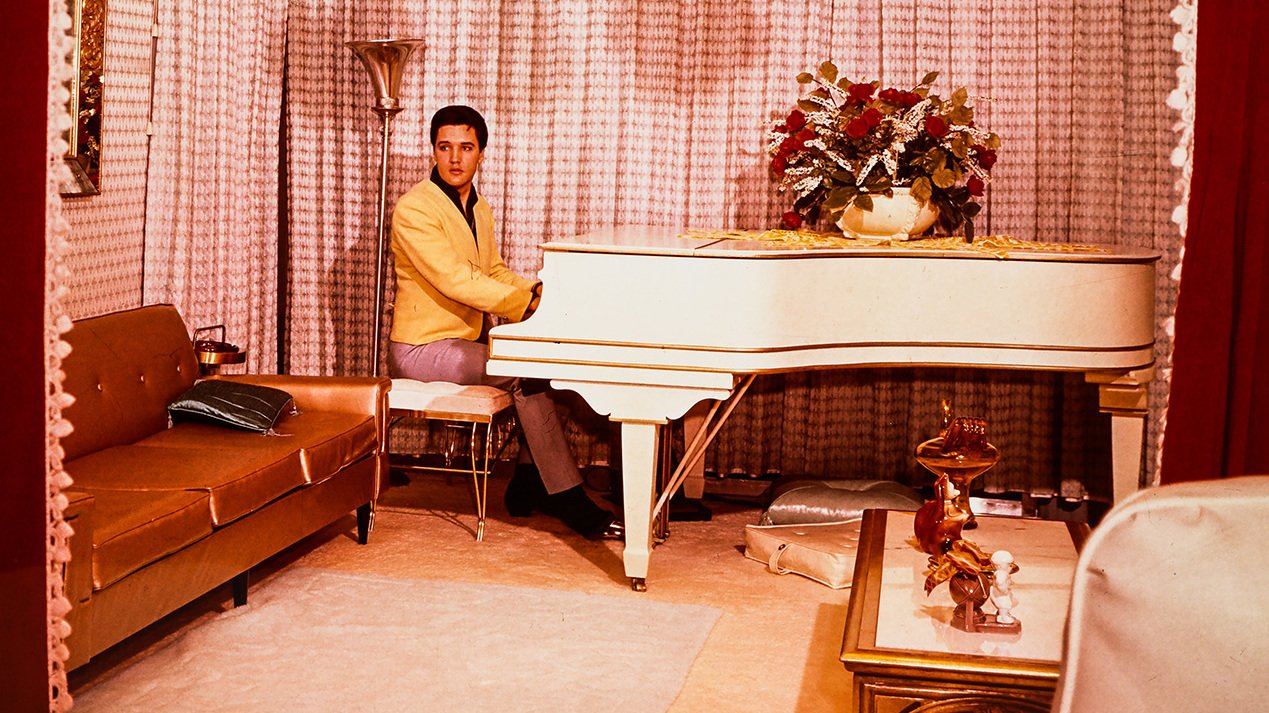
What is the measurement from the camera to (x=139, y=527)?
2623 mm

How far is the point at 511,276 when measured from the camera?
178 inches

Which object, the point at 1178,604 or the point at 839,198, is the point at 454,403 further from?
the point at 1178,604

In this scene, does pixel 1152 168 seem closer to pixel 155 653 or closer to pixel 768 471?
pixel 768 471

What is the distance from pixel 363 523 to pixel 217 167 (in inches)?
58.1

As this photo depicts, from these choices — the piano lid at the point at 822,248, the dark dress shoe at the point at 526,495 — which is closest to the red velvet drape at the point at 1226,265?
the piano lid at the point at 822,248

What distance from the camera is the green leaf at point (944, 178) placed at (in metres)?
3.77

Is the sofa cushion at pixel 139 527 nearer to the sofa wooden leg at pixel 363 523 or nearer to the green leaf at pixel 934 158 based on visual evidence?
the sofa wooden leg at pixel 363 523

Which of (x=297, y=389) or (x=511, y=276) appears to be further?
(x=511, y=276)

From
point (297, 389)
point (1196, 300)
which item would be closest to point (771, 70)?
point (297, 389)

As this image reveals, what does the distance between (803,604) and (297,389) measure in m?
1.72

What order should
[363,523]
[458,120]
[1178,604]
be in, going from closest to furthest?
1. [1178,604]
2. [363,523]
3. [458,120]

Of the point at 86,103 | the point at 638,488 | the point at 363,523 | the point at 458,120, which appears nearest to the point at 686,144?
the point at 458,120

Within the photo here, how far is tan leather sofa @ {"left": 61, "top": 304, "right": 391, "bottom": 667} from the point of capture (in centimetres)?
255

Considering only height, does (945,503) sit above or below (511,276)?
below
